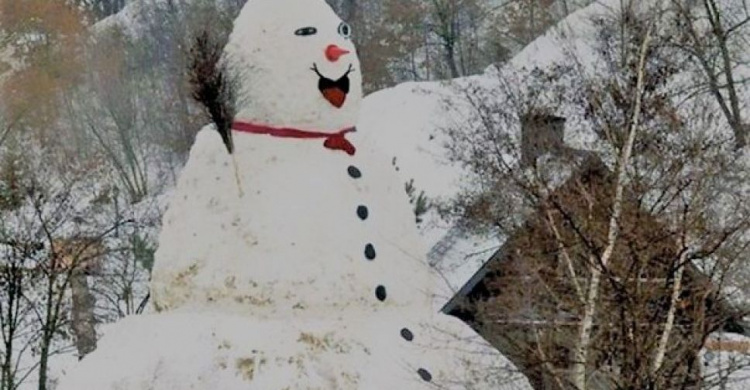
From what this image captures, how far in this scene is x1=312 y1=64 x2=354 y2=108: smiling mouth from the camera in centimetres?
684

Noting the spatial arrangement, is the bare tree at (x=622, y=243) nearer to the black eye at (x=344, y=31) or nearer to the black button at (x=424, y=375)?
the black button at (x=424, y=375)

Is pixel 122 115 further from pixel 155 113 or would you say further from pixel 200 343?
pixel 200 343

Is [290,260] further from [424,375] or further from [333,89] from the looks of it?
[333,89]

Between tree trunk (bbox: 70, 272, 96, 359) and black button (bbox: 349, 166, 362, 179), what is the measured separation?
12.3 metres

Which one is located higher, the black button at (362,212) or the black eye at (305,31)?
the black eye at (305,31)

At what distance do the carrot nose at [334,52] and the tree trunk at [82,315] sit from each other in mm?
12211

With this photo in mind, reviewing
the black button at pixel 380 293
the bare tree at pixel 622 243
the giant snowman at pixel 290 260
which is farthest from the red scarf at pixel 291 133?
the bare tree at pixel 622 243

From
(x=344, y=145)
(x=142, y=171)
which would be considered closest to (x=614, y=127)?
(x=344, y=145)

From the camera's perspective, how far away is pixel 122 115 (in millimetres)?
29266

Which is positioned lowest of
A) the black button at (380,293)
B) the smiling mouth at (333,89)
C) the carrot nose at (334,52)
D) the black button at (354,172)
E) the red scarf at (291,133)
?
the black button at (380,293)

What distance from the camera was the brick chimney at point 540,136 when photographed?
47.3ft

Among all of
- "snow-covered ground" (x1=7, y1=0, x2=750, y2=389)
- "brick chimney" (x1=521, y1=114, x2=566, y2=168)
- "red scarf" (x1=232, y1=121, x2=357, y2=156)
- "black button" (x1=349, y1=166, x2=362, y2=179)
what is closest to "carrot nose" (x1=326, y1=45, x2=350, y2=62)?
"red scarf" (x1=232, y1=121, x2=357, y2=156)

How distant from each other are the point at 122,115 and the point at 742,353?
22.8 meters

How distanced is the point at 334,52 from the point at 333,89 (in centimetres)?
23
